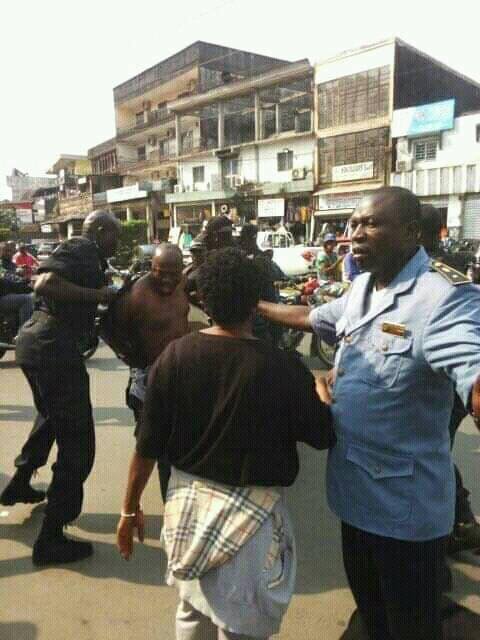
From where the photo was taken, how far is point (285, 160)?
2856 centimetres

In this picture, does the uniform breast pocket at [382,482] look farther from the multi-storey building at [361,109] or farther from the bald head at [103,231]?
the multi-storey building at [361,109]

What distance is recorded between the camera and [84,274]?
8.46ft

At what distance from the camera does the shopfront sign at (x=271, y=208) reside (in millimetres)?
28000


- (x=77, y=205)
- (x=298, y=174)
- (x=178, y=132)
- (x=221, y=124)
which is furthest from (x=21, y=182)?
(x=298, y=174)

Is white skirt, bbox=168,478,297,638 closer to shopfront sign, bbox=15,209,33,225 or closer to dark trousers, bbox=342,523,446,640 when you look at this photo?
dark trousers, bbox=342,523,446,640

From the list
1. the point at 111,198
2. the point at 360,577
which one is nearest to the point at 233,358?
the point at 360,577

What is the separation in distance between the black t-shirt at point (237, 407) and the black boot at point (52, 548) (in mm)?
1407

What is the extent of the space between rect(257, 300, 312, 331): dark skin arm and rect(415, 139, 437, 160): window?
22.7 m

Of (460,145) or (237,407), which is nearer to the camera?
(237,407)

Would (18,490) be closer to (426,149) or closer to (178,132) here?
(426,149)

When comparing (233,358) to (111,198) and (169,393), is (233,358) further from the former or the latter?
(111,198)

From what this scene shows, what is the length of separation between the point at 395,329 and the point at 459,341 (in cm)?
20

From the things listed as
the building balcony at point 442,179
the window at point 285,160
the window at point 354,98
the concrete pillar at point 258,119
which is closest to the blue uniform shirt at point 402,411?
the building balcony at point 442,179

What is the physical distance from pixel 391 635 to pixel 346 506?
0.47m
